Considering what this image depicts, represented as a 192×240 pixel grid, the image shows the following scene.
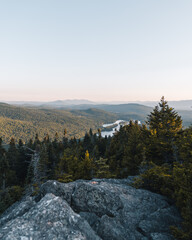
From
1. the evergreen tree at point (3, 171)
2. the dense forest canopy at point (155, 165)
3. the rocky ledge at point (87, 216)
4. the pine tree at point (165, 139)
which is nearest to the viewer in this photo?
the rocky ledge at point (87, 216)

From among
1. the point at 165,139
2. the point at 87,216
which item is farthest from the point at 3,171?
the point at 165,139

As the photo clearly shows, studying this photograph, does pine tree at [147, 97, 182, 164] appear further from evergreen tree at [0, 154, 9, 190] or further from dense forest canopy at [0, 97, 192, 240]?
evergreen tree at [0, 154, 9, 190]

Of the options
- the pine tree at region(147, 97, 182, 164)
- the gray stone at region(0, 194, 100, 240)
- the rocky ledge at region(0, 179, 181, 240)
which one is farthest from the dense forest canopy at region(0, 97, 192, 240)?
the gray stone at region(0, 194, 100, 240)

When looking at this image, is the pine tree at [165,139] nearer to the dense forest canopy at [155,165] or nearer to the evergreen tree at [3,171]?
the dense forest canopy at [155,165]

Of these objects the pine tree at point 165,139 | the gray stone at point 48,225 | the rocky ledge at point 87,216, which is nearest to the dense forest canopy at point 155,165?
the pine tree at point 165,139

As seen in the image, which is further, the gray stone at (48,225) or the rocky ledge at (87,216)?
the rocky ledge at (87,216)

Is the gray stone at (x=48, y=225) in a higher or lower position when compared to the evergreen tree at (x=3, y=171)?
higher

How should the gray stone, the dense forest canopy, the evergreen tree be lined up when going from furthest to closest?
the evergreen tree
the dense forest canopy
the gray stone

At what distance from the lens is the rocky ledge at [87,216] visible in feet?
17.9

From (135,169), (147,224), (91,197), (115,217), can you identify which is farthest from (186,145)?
(135,169)

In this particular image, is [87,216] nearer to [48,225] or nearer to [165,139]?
[48,225]

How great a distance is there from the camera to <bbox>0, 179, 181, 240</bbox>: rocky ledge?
17.9 feet

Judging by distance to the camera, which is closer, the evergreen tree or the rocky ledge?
the rocky ledge

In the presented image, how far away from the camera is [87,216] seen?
7.79 metres
